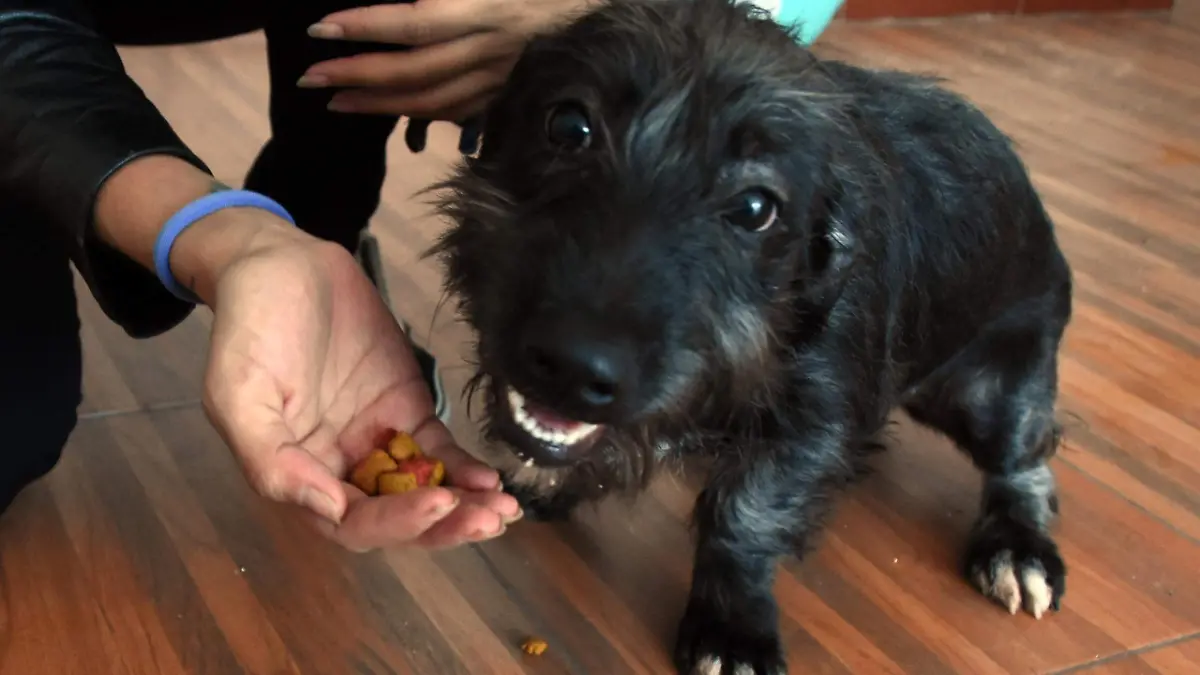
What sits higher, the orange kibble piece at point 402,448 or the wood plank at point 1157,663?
the orange kibble piece at point 402,448

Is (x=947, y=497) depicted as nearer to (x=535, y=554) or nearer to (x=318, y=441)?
(x=535, y=554)

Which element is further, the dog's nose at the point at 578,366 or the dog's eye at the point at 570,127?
the dog's eye at the point at 570,127

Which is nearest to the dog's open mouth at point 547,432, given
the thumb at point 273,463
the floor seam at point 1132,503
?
the thumb at point 273,463

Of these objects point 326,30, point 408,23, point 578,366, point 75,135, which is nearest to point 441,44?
point 408,23

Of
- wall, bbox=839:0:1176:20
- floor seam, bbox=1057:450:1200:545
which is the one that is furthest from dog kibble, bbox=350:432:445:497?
wall, bbox=839:0:1176:20

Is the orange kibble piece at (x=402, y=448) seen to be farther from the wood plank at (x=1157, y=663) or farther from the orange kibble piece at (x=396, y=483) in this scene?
the wood plank at (x=1157, y=663)

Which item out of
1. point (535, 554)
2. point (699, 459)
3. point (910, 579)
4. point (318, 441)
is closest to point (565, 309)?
point (318, 441)

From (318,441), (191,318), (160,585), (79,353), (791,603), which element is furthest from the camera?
(191,318)

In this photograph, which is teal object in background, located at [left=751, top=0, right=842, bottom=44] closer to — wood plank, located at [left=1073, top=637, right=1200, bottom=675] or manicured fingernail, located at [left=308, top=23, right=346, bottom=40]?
manicured fingernail, located at [left=308, top=23, right=346, bottom=40]
